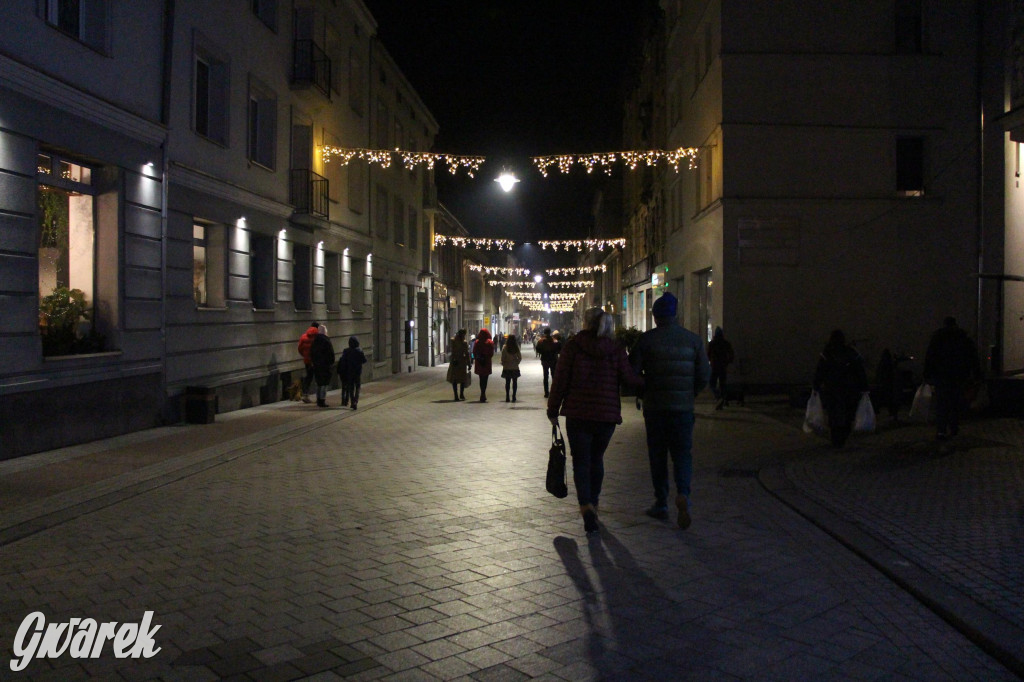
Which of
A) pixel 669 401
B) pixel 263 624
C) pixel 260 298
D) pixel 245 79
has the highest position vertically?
pixel 245 79

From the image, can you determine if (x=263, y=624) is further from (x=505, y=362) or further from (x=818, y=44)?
(x=818, y=44)

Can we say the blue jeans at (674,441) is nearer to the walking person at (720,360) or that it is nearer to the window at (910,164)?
the walking person at (720,360)

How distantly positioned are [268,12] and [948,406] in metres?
16.4

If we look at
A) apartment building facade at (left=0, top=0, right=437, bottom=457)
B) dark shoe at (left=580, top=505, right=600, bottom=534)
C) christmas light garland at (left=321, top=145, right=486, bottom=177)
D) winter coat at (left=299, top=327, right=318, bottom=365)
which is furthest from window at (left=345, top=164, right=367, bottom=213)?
dark shoe at (left=580, top=505, right=600, bottom=534)

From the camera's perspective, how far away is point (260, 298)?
64.9 ft

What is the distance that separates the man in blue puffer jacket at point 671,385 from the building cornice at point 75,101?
859 cm

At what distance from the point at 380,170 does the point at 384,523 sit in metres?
23.9

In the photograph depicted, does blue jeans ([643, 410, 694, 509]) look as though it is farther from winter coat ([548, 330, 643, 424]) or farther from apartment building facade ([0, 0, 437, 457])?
apartment building facade ([0, 0, 437, 457])

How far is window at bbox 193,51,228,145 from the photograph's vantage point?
1666cm

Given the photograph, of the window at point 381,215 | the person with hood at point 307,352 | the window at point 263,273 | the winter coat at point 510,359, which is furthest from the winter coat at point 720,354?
the window at point 381,215

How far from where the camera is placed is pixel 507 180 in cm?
1848

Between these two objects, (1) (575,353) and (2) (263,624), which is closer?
(2) (263,624)

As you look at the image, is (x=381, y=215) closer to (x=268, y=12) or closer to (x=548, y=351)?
(x=268, y=12)

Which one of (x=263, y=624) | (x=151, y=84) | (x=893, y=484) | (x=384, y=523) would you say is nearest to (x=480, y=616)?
(x=263, y=624)
